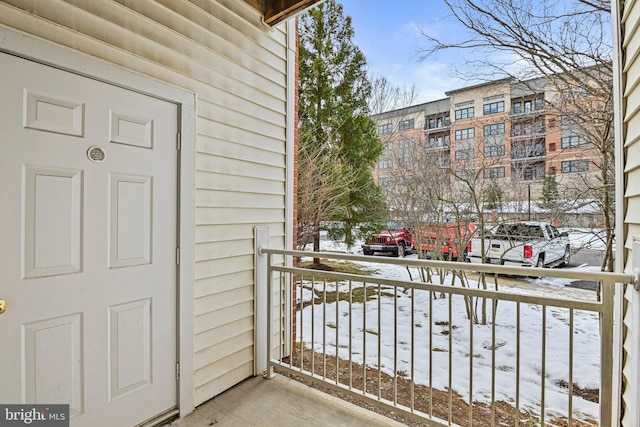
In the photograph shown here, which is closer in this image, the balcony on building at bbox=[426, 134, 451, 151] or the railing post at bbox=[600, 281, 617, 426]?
the railing post at bbox=[600, 281, 617, 426]

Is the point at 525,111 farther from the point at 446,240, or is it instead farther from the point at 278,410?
the point at 278,410

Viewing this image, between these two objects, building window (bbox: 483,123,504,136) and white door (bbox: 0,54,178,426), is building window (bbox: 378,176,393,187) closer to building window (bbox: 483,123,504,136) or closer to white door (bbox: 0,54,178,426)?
building window (bbox: 483,123,504,136)

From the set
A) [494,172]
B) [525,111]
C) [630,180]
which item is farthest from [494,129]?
[630,180]

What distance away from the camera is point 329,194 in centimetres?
725

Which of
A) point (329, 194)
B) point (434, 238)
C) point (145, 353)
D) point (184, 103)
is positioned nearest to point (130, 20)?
point (184, 103)

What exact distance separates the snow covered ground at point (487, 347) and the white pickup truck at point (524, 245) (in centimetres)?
35

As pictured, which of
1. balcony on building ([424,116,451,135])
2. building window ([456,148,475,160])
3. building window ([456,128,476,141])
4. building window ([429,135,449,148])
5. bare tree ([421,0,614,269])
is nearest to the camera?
bare tree ([421,0,614,269])

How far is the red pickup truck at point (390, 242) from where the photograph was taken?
702 cm

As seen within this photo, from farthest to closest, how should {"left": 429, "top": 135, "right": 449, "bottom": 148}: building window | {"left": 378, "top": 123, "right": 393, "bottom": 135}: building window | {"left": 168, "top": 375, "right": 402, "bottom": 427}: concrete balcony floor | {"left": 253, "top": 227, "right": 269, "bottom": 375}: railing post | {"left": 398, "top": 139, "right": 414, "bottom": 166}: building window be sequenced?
{"left": 378, "top": 123, "right": 393, "bottom": 135}: building window → {"left": 398, "top": 139, "right": 414, "bottom": 166}: building window → {"left": 429, "top": 135, "right": 449, "bottom": 148}: building window → {"left": 253, "top": 227, "right": 269, "bottom": 375}: railing post → {"left": 168, "top": 375, "right": 402, "bottom": 427}: concrete balcony floor

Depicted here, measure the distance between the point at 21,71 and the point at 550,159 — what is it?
5.89 metres

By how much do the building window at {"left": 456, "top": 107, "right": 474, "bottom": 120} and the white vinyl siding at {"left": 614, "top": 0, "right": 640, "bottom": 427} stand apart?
14.7ft

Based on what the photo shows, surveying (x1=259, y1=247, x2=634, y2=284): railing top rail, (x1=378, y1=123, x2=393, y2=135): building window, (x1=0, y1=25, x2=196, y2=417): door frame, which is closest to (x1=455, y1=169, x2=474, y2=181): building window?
(x1=378, y1=123, x2=393, y2=135): building window

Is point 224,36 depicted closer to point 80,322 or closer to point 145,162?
point 145,162

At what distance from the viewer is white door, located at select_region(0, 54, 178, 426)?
4.34 ft
